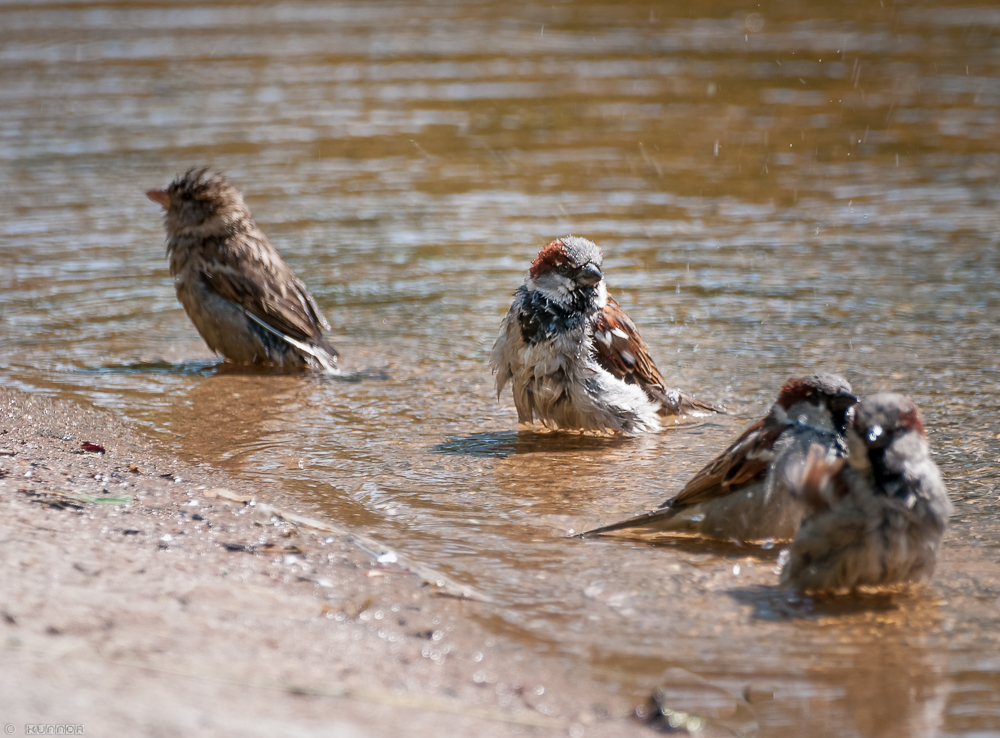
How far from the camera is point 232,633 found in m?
3.25

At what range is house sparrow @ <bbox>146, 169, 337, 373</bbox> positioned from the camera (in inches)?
276

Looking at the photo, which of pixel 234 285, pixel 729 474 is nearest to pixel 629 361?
pixel 729 474

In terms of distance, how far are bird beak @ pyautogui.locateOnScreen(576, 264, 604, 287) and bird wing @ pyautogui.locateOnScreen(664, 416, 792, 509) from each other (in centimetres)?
130

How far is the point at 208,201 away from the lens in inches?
288

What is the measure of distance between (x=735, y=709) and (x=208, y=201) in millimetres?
5240

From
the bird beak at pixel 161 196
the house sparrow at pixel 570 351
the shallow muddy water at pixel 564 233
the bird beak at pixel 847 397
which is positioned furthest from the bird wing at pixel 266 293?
the bird beak at pixel 847 397

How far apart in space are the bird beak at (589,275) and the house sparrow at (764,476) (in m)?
1.28

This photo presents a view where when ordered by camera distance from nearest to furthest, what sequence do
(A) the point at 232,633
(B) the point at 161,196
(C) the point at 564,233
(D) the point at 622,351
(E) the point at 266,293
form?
(A) the point at 232,633 → (D) the point at 622,351 → (E) the point at 266,293 → (B) the point at 161,196 → (C) the point at 564,233

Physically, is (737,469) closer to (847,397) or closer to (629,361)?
(847,397)

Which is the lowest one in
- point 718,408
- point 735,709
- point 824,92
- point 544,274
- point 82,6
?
point 735,709

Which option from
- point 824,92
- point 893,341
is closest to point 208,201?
point 893,341

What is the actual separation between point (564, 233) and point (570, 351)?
142 inches

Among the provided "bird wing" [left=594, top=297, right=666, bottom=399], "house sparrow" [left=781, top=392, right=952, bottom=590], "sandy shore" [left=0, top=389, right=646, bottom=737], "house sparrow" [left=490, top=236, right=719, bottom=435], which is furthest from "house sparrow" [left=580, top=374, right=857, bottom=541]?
"bird wing" [left=594, top=297, right=666, bottom=399]

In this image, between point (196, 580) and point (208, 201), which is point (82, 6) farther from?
point (196, 580)
